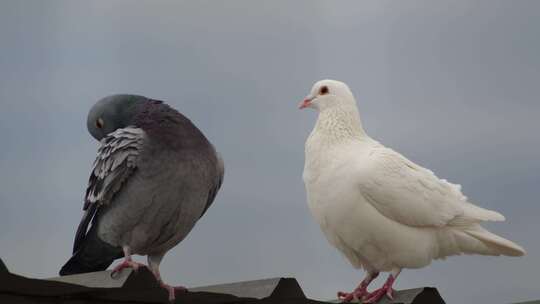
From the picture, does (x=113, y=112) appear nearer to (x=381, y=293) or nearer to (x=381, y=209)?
(x=381, y=209)

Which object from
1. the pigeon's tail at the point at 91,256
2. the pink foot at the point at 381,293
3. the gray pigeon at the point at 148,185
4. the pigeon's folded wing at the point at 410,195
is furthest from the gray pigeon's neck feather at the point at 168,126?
the pink foot at the point at 381,293

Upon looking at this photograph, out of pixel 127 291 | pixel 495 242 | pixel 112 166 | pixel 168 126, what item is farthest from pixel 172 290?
pixel 495 242

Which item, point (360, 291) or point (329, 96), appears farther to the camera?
point (329, 96)

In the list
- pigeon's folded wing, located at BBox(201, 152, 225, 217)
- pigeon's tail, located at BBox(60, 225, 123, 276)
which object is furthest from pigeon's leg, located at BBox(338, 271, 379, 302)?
pigeon's tail, located at BBox(60, 225, 123, 276)

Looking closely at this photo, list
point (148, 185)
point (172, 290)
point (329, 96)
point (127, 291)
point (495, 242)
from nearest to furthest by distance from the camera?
point (127, 291) → point (172, 290) → point (148, 185) → point (495, 242) → point (329, 96)

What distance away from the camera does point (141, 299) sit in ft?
18.7

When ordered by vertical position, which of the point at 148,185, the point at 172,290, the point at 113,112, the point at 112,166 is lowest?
the point at 172,290

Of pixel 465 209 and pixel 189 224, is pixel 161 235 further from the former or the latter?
pixel 465 209

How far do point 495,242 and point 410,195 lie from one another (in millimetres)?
958

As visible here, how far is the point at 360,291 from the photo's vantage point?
827 centimetres

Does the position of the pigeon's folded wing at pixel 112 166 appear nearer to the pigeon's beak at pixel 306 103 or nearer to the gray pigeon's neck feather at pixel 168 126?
the gray pigeon's neck feather at pixel 168 126

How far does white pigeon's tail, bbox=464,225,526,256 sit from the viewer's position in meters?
8.24

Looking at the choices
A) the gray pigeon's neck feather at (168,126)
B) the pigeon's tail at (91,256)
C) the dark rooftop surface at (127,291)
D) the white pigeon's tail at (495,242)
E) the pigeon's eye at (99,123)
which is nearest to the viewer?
the dark rooftop surface at (127,291)

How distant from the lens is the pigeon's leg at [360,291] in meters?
8.23
